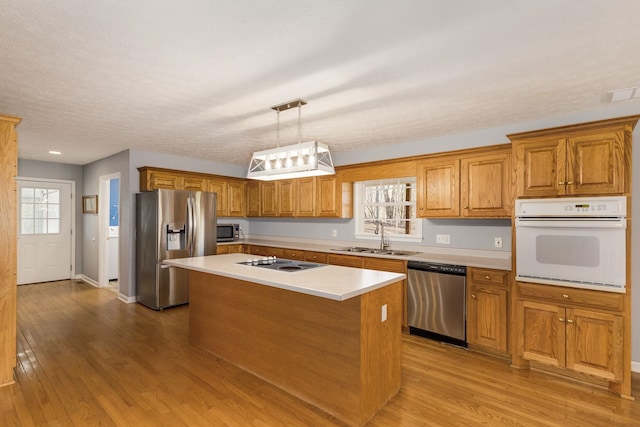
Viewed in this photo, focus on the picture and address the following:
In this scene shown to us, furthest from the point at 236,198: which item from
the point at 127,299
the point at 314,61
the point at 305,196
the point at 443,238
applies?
the point at 314,61

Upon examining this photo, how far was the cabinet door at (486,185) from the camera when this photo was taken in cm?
347

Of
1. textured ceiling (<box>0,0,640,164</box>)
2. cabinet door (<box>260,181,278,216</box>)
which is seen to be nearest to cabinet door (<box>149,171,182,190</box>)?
textured ceiling (<box>0,0,640,164</box>)

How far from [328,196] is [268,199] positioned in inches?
57.2

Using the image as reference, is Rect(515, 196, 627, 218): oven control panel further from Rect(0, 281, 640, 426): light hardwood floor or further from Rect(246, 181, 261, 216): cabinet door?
Rect(246, 181, 261, 216): cabinet door

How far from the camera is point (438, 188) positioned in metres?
4.00

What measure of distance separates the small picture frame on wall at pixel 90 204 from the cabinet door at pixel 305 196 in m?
3.88

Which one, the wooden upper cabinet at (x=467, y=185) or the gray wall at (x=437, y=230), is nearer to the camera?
the wooden upper cabinet at (x=467, y=185)

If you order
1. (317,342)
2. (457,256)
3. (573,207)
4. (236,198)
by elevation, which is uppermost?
(236,198)

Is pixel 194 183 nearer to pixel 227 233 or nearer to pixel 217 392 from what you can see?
pixel 227 233

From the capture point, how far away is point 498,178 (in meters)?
3.52

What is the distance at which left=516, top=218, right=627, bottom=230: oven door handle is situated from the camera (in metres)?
2.57

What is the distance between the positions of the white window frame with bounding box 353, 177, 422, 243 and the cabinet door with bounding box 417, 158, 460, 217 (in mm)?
361

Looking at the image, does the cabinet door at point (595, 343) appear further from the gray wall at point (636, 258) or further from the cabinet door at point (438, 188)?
the cabinet door at point (438, 188)

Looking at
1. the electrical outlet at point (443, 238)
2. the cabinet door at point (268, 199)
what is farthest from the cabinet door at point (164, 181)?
the electrical outlet at point (443, 238)
